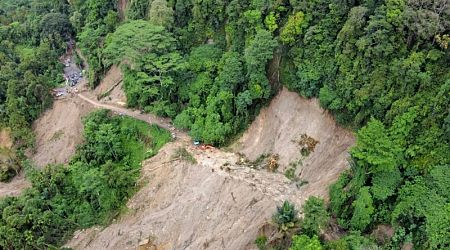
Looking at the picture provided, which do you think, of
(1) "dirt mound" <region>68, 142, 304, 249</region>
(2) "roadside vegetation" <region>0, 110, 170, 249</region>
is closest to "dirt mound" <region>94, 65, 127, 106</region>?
(2) "roadside vegetation" <region>0, 110, 170, 249</region>

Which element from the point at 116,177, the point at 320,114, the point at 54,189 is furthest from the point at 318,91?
the point at 54,189

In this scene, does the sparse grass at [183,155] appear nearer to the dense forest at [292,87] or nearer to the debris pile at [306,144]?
the dense forest at [292,87]

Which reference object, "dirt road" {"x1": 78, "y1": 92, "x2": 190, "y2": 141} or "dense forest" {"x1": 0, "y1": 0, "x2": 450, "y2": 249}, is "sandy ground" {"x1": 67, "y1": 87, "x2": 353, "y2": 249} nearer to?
"dense forest" {"x1": 0, "y1": 0, "x2": 450, "y2": 249}

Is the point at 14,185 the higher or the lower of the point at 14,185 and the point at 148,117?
the lower

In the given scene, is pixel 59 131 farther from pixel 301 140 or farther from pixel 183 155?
pixel 301 140

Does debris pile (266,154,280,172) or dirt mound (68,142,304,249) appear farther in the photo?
debris pile (266,154,280,172)

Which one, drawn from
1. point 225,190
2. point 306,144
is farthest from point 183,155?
point 306,144
